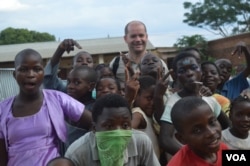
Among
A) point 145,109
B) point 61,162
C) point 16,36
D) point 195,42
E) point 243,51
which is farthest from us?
point 16,36

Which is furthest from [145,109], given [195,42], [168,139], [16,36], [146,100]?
[16,36]

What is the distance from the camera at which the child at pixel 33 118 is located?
292 cm

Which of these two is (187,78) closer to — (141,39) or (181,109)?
(181,109)

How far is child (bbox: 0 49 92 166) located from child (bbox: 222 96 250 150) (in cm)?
110

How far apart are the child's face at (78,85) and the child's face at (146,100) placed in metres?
0.45

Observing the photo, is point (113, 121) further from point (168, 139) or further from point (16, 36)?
point (16, 36)

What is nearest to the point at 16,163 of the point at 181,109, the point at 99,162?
the point at 99,162

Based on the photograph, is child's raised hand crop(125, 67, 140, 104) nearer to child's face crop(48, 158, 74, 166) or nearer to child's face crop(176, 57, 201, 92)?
child's face crop(176, 57, 201, 92)

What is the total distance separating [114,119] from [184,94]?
0.93m

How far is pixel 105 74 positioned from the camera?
4.24 metres

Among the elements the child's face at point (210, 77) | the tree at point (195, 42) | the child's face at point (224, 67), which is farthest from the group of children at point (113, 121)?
the tree at point (195, 42)

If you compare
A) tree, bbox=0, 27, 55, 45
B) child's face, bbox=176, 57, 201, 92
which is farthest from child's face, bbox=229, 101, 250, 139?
tree, bbox=0, 27, 55, 45

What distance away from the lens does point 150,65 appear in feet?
13.8

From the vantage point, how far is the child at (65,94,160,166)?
2684 mm
